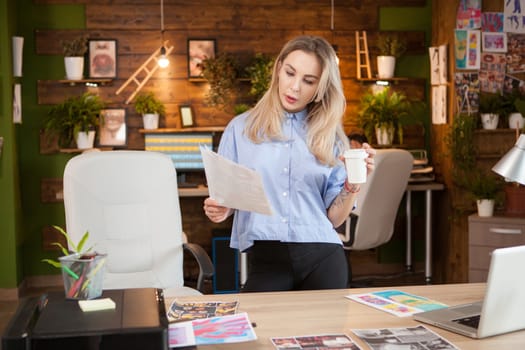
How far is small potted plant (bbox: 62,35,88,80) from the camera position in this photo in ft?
20.1

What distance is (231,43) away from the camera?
6418mm

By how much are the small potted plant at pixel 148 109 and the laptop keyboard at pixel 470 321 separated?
4392 millimetres

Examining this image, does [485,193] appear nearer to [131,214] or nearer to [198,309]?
[131,214]

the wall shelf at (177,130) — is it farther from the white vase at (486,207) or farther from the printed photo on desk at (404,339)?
the printed photo on desk at (404,339)

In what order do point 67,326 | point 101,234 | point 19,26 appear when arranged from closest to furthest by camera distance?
point 67,326 < point 101,234 < point 19,26

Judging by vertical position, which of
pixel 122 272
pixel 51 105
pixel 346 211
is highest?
pixel 51 105

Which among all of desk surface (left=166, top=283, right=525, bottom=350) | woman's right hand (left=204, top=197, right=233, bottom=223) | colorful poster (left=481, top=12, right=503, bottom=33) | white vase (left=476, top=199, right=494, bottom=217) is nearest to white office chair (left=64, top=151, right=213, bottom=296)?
woman's right hand (left=204, top=197, right=233, bottom=223)

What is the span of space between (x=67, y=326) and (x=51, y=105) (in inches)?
191

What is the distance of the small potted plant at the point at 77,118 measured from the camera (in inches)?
240

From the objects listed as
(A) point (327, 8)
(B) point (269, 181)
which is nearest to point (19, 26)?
(A) point (327, 8)

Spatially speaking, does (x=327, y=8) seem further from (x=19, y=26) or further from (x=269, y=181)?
(x=269, y=181)

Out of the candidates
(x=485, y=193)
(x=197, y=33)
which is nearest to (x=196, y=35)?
(x=197, y=33)

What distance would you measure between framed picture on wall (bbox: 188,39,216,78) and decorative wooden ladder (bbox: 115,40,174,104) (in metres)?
0.16

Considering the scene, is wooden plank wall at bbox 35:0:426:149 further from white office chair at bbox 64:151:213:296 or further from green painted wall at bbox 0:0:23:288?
white office chair at bbox 64:151:213:296
